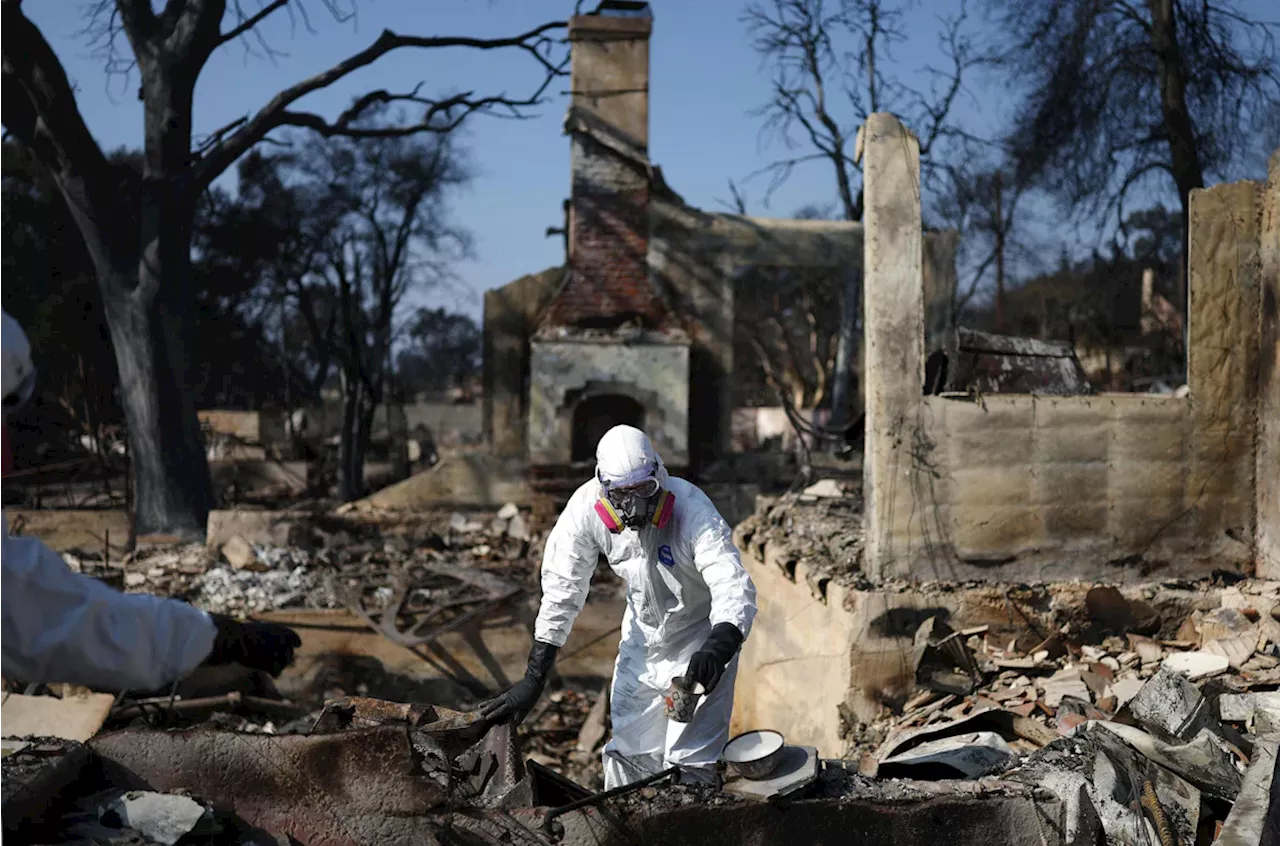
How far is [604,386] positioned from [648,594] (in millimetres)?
9946

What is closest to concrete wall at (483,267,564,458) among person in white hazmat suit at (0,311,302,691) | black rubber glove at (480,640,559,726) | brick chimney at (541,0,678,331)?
brick chimney at (541,0,678,331)

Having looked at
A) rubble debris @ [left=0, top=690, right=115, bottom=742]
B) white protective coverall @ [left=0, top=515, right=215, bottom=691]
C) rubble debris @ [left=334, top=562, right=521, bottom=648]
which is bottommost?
rubble debris @ [left=334, top=562, right=521, bottom=648]

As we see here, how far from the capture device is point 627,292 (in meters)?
15.1

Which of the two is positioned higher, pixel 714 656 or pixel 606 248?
pixel 606 248

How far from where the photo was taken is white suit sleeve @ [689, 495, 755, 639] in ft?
14.5

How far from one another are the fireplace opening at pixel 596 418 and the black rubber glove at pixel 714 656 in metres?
11.0

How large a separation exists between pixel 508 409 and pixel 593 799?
11.9m

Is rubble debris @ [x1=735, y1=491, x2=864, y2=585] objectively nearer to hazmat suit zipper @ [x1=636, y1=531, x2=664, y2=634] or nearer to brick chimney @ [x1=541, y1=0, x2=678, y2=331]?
hazmat suit zipper @ [x1=636, y1=531, x2=664, y2=634]

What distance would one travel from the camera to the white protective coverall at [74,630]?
2.83 metres

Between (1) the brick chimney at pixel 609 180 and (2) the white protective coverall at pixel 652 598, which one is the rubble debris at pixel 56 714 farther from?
(1) the brick chimney at pixel 609 180

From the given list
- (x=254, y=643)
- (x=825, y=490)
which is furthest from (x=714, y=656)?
(x=825, y=490)

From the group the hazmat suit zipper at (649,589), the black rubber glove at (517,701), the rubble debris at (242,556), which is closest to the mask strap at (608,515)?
the hazmat suit zipper at (649,589)

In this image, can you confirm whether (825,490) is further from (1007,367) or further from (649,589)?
(649,589)

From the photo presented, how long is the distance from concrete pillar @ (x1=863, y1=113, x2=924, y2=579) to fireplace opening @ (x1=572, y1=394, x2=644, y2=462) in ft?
29.7
